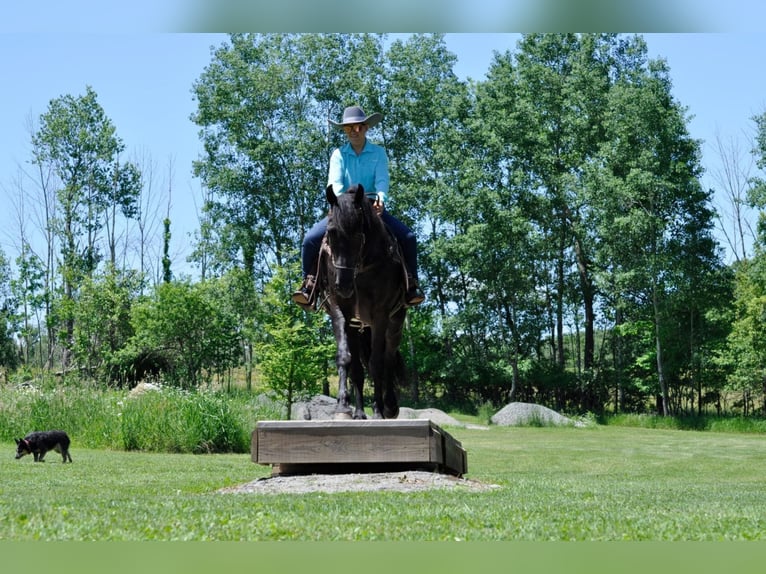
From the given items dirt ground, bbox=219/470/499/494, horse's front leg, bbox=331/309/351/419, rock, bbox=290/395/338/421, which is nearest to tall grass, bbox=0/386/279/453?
rock, bbox=290/395/338/421

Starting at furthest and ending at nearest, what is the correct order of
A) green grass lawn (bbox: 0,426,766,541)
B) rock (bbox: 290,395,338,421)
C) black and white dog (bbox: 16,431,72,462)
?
rock (bbox: 290,395,338,421) → black and white dog (bbox: 16,431,72,462) → green grass lawn (bbox: 0,426,766,541)

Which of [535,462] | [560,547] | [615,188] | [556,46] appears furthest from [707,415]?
[560,547]

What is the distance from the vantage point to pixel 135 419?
18609mm

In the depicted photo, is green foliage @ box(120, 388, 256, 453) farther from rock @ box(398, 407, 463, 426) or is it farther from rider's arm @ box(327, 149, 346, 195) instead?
rock @ box(398, 407, 463, 426)

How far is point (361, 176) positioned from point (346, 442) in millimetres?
2556

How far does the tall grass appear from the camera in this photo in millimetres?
18266

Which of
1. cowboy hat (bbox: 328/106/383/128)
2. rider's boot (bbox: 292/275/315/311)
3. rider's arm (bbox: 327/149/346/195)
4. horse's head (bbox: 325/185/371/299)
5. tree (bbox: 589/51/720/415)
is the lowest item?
rider's boot (bbox: 292/275/315/311)

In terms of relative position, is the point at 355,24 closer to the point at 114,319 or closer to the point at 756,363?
the point at 756,363

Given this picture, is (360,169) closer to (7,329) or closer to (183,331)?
(183,331)

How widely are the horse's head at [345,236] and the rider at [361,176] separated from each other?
1.07m

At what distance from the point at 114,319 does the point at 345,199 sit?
34798mm

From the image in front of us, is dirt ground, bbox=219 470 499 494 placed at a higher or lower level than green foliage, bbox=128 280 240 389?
lower

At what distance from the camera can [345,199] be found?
308 inches

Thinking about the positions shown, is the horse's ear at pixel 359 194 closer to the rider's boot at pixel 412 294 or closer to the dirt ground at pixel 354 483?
the rider's boot at pixel 412 294
